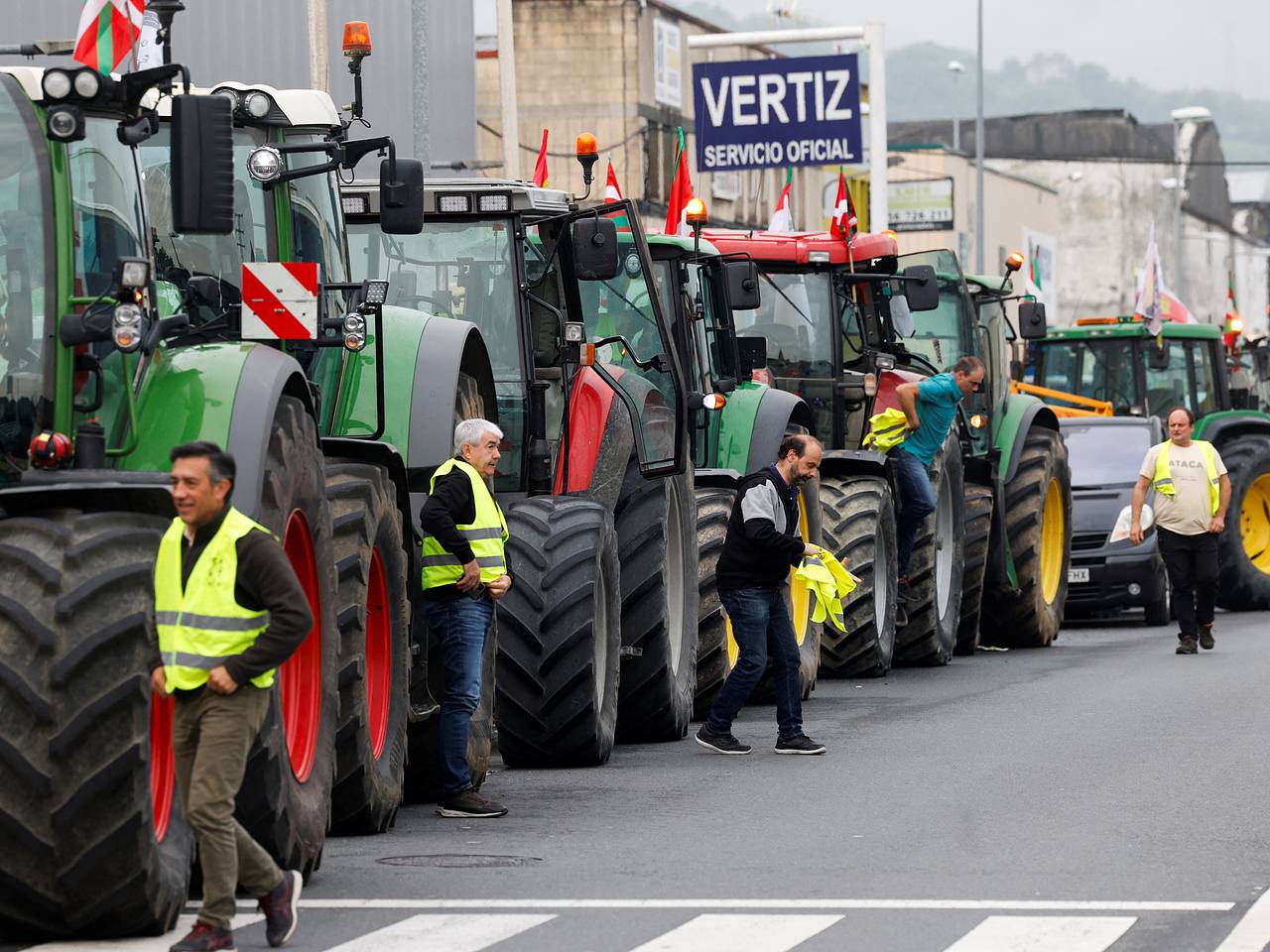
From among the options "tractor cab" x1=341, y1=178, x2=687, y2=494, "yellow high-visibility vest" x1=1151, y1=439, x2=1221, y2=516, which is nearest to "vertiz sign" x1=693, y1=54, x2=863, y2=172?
"yellow high-visibility vest" x1=1151, y1=439, x2=1221, y2=516

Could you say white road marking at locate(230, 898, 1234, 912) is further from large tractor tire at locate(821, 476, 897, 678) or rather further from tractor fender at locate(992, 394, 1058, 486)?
tractor fender at locate(992, 394, 1058, 486)

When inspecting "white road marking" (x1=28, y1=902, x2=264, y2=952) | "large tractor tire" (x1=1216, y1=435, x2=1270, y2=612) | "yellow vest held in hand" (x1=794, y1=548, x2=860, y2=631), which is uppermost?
"yellow vest held in hand" (x1=794, y1=548, x2=860, y2=631)

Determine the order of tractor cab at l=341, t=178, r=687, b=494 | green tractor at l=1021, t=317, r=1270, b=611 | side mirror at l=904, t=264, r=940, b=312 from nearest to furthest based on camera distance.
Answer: tractor cab at l=341, t=178, r=687, b=494
side mirror at l=904, t=264, r=940, b=312
green tractor at l=1021, t=317, r=1270, b=611

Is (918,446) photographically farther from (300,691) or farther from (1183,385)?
(300,691)

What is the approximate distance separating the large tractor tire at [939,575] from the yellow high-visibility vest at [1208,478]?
6.21ft

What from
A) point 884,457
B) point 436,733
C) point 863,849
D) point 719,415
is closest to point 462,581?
point 436,733

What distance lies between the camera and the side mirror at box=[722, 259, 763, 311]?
16.7 metres

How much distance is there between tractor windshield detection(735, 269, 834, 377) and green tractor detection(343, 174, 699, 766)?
4838 millimetres

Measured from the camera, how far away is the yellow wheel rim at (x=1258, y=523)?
27.4 meters

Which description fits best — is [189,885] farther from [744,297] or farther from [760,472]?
[744,297]

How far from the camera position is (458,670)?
36.1ft

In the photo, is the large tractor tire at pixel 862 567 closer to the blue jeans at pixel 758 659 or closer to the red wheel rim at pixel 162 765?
the blue jeans at pixel 758 659

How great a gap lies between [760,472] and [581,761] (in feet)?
6.31

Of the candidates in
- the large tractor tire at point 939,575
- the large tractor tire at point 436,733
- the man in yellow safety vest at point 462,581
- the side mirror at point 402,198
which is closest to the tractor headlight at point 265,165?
the side mirror at point 402,198
